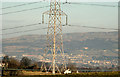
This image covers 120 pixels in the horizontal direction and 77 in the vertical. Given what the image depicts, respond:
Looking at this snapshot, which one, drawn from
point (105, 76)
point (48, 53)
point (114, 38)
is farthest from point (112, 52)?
point (105, 76)

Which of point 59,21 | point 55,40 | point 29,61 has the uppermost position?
point 59,21

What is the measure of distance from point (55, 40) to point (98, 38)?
7087 cm

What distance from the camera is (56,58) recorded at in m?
37.8

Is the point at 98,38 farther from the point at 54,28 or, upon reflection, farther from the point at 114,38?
the point at 54,28

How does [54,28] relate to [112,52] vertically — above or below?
above

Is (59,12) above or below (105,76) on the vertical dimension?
above

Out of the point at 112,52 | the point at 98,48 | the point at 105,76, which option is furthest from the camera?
the point at 98,48

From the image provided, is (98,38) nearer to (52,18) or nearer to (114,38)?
(114,38)

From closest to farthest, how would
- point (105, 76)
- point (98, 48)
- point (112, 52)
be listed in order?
point (105, 76) < point (112, 52) < point (98, 48)

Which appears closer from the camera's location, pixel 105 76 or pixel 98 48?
pixel 105 76

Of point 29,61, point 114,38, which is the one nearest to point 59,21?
point 29,61

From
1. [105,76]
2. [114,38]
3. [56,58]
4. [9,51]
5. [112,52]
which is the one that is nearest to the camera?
[105,76]

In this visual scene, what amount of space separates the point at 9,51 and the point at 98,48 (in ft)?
109

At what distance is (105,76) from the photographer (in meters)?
19.3
